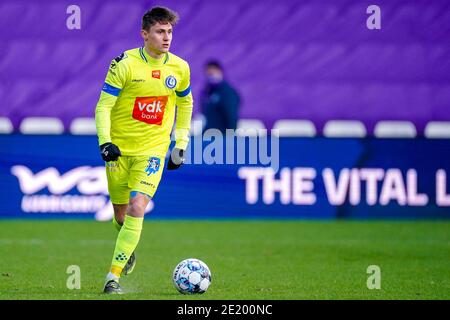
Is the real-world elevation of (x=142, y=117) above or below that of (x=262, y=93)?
below

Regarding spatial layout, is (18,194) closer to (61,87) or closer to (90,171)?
(90,171)

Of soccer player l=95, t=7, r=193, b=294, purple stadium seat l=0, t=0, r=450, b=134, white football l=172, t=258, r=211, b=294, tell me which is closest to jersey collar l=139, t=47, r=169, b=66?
soccer player l=95, t=7, r=193, b=294

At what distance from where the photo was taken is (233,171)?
1411cm

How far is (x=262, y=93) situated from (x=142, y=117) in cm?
873

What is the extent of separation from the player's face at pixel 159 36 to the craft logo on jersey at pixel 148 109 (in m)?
0.38

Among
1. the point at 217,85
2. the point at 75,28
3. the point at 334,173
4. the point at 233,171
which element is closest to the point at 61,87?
the point at 75,28

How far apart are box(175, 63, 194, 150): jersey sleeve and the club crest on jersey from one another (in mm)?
99

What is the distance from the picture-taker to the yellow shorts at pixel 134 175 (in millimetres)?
7793

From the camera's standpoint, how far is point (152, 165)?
7883 mm

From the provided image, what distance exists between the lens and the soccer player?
302 inches

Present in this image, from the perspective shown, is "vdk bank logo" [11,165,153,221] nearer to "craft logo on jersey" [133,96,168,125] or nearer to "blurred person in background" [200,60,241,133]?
"blurred person in background" [200,60,241,133]

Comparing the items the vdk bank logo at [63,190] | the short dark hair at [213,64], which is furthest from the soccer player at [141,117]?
the short dark hair at [213,64]
